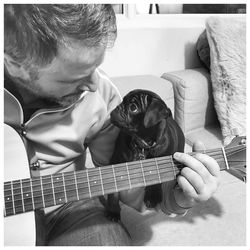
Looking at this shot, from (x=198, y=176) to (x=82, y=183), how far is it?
167mm

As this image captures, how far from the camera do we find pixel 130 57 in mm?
731

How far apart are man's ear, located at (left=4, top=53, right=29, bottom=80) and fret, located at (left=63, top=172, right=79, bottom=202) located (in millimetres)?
141

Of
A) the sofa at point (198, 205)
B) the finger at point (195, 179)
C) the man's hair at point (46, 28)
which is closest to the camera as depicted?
the man's hair at point (46, 28)

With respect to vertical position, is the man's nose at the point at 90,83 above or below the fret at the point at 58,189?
above

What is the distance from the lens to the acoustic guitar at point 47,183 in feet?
1.23

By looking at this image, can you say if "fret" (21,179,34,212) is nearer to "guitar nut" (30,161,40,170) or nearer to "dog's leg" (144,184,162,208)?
"guitar nut" (30,161,40,170)

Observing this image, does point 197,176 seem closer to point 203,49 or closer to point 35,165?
point 35,165

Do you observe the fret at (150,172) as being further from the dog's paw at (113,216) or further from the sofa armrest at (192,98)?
the sofa armrest at (192,98)

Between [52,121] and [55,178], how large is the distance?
4.0 inches

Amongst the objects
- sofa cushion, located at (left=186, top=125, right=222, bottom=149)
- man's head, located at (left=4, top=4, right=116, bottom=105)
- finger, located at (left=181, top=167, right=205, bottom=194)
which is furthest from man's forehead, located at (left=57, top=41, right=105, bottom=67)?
sofa cushion, located at (left=186, top=125, right=222, bottom=149)

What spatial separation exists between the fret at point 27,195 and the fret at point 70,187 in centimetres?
5

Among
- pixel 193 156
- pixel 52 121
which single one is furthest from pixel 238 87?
pixel 52 121

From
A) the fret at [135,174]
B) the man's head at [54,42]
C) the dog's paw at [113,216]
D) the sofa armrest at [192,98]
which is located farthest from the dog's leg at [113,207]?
the sofa armrest at [192,98]

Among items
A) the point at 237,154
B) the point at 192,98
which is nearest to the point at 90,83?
the point at 237,154
